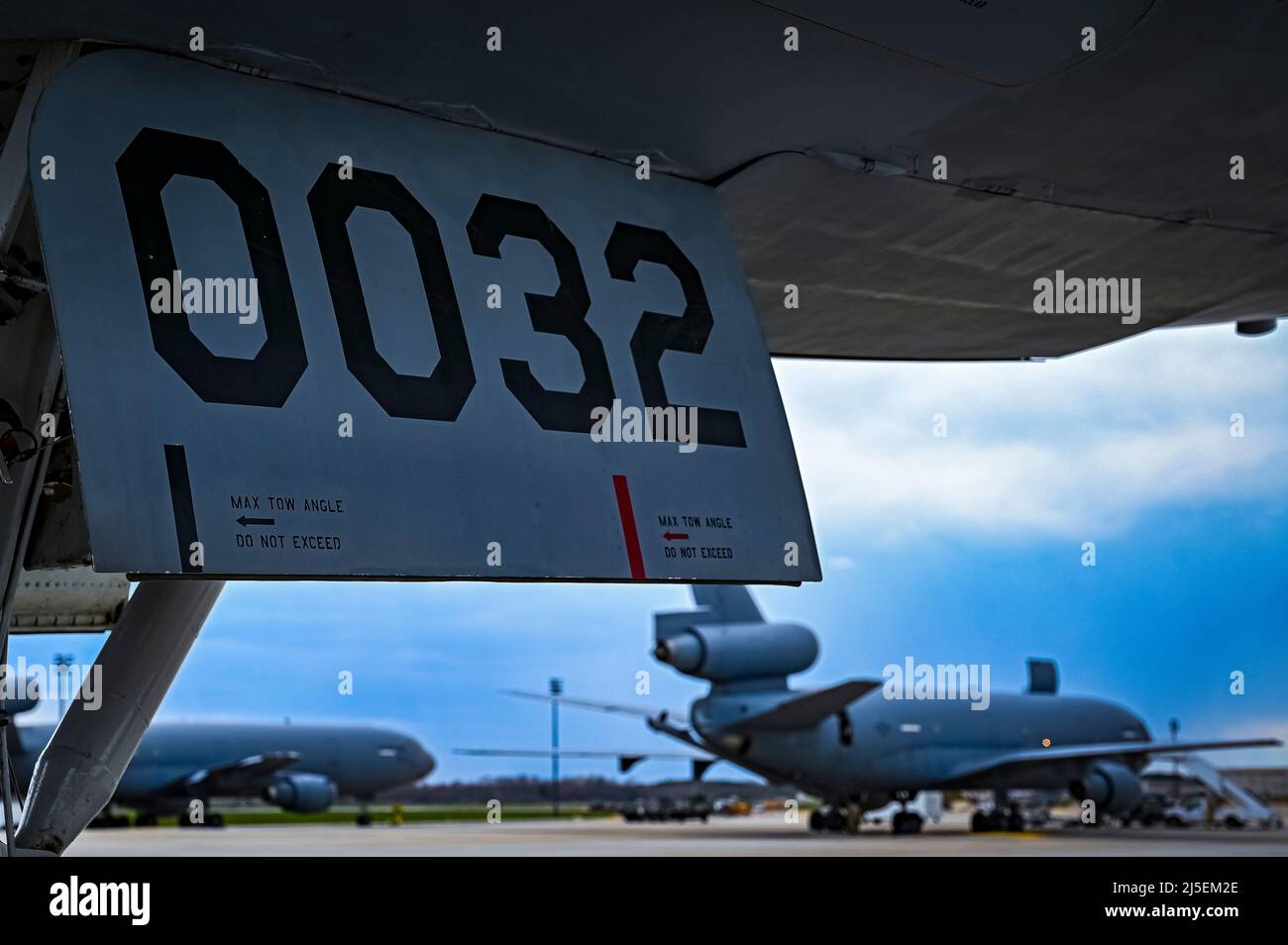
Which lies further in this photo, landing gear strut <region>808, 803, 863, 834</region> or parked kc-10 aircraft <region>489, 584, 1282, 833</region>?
landing gear strut <region>808, 803, 863, 834</region>

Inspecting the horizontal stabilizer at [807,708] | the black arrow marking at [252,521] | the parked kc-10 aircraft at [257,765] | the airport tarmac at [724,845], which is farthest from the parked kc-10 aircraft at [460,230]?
the parked kc-10 aircraft at [257,765]

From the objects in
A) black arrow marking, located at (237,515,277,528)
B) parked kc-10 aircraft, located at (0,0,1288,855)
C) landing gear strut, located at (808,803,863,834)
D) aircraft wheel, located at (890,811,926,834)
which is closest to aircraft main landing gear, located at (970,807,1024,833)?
aircraft wheel, located at (890,811,926,834)

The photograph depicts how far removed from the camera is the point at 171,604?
6352 mm

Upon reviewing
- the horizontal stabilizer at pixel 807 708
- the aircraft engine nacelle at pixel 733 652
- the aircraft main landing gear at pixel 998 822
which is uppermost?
the aircraft engine nacelle at pixel 733 652

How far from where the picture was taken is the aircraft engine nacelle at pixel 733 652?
109 ft

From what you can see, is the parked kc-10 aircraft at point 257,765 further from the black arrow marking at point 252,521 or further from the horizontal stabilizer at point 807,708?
the black arrow marking at point 252,521

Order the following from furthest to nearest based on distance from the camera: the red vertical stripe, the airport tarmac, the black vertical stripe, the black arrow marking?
the airport tarmac → the red vertical stripe → the black arrow marking → the black vertical stripe

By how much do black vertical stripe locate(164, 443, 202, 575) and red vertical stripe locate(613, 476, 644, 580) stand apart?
1636 mm

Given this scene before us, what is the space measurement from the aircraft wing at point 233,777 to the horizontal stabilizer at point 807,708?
18.1m

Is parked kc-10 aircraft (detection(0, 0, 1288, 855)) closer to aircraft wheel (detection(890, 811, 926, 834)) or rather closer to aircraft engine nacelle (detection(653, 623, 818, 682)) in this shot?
aircraft engine nacelle (detection(653, 623, 818, 682))

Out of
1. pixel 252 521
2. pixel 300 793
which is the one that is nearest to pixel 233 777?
pixel 300 793

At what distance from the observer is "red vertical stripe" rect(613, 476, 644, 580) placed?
506 cm

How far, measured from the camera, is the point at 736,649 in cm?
3325
